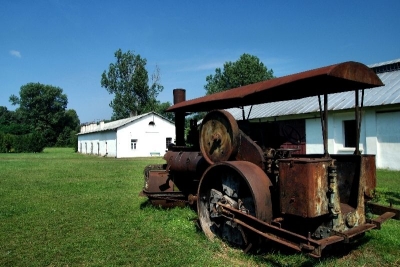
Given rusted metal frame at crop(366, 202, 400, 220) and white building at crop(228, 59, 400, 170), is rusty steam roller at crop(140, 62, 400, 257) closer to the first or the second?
rusted metal frame at crop(366, 202, 400, 220)

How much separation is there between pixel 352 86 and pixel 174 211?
4188 millimetres

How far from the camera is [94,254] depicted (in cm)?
460

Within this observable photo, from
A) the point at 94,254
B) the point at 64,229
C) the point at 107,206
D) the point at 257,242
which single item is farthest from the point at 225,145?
the point at 107,206

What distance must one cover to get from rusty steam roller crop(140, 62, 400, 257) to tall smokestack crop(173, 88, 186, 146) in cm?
153

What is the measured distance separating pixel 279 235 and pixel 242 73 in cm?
4951

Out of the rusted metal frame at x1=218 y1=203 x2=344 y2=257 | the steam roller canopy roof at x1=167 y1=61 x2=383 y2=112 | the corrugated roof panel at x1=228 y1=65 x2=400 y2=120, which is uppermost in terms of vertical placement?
the corrugated roof panel at x1=228 y1=65 x2=400 y2=120

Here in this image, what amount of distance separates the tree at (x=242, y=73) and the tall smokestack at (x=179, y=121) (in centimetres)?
4274

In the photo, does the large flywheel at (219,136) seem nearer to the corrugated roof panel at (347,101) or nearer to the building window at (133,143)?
the corrugated roof panel at (347,101)

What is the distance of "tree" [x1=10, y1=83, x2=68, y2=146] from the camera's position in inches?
2886

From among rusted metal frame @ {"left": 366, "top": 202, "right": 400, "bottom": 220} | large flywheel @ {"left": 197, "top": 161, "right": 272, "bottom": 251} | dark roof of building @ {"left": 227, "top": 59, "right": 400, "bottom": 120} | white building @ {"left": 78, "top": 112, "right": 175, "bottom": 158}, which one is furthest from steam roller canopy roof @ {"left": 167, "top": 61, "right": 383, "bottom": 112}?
white building @ {"left": 78, "top": 112, "right": 175, "bottom": 158}

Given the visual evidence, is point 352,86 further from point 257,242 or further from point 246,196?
point 257,242

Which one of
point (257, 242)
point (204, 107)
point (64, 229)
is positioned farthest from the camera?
point (204, 107)

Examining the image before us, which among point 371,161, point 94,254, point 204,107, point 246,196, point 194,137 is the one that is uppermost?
point 204,107

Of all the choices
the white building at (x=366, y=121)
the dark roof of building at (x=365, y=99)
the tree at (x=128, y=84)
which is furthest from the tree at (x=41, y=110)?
the white building at (x=366, y=121)
